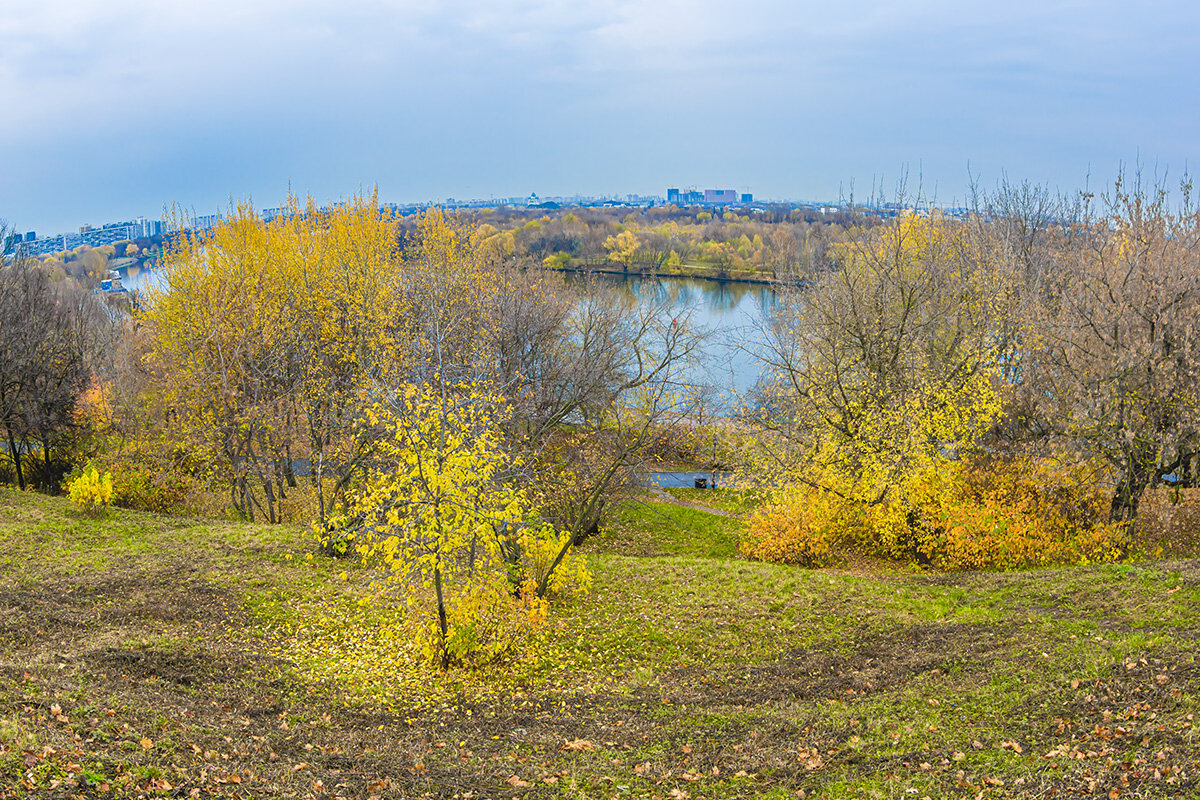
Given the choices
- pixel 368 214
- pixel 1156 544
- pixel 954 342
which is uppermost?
pixel 368 214

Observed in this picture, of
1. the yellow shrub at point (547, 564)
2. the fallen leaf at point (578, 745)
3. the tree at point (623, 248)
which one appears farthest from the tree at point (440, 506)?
the tree at point (623, 248)

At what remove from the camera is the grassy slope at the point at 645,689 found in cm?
759

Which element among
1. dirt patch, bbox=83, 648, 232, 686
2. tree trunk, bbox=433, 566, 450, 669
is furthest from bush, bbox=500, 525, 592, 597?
dirt patch, bbox=83, 648, 232, 686

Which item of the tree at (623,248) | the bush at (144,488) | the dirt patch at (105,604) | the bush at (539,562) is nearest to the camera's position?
the dirt patch at (105,604)

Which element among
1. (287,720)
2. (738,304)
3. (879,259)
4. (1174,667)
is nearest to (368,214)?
(879,259)

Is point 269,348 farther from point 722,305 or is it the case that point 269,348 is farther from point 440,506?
point 722,305

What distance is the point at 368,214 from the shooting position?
30.7 m

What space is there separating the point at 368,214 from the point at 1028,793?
2912 centimetres

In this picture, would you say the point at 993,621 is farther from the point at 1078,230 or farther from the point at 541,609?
the point at 1078,230

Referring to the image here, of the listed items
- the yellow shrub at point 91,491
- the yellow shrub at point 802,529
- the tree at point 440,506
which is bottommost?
the yellow shrub at point 802,529

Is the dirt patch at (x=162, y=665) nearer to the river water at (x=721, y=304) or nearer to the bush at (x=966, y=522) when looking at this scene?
the bush at (x=966, y=522)

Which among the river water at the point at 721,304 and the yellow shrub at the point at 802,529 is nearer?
the yellow shrub at the point at 802,529

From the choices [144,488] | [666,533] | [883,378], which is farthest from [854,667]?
[144,488]

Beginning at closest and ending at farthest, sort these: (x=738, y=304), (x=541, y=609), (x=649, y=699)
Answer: (x=649, y=699)
(x=541, y=609)
(x=738, y=304)
